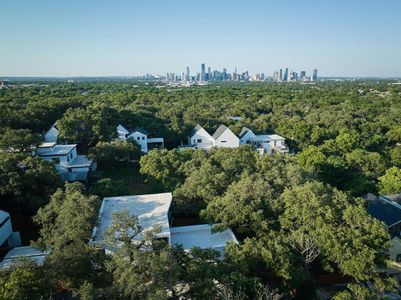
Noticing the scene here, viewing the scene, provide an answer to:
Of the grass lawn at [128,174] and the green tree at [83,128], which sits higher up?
the green tree at [83,128]

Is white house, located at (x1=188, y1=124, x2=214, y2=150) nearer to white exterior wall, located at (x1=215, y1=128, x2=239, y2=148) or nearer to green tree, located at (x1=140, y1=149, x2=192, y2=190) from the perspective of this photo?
white exterior wall, located at (x1=215, y1=128, x2=239, y2=148)

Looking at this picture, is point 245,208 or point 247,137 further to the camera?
point 247,137

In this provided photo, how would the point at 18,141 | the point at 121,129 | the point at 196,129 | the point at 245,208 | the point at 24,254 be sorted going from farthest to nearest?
the point at 196,129
the point at 121,129
the point at 18,141
the point at 245,208
the point at 24,254

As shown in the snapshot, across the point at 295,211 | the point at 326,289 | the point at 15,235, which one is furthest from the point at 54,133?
the point at 326,289

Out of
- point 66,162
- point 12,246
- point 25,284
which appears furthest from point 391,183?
point 66,162

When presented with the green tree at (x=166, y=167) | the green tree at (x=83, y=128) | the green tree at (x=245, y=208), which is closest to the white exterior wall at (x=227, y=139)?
the green tree at (x=166, y=167)

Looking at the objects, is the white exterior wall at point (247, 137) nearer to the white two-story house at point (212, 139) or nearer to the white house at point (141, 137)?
the white two-story house at point (212, 139)

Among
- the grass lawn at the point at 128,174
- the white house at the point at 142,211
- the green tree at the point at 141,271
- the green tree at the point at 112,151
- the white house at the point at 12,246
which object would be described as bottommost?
the grass lawn at the point at 128,174

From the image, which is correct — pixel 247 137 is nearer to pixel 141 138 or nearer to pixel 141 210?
pixel 141 138
